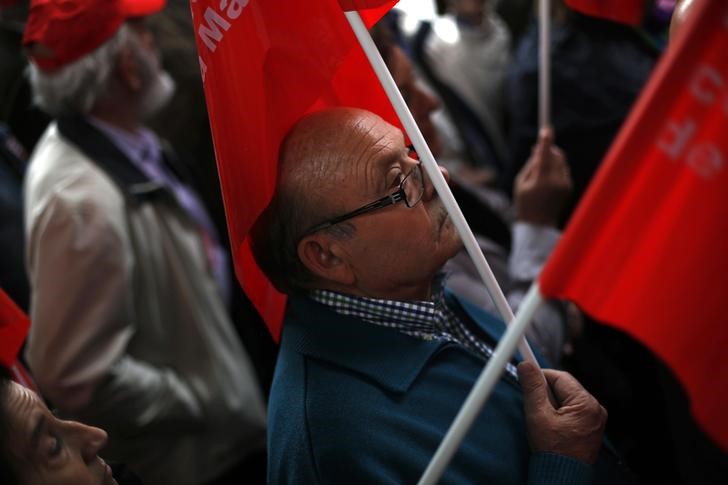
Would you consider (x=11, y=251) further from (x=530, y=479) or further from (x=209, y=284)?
(x=530, y=479)

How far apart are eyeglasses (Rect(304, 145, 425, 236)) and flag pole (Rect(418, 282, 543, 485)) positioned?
0.39 meters

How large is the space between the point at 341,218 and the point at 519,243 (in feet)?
2.72

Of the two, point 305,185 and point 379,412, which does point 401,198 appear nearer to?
point 305,185

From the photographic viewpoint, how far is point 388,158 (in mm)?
1204

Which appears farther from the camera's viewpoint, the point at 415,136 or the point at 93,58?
the point at 93,58

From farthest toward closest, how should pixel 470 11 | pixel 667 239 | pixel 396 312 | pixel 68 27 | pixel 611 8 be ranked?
pixel 470 11 → pixel 68 27 → pixel 611 8 → pixel 396 312 → pixel 667 239

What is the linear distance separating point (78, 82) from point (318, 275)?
1142 mm

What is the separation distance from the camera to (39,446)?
3.33 ft

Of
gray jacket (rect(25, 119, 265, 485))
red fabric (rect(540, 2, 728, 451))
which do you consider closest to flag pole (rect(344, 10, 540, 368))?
red fabric (rect(540, 2, 728, 451))

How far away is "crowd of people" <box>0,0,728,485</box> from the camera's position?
115cm

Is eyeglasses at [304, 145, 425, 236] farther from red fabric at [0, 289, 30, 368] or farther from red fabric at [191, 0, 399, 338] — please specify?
red fabric at [0, 289, 30, 368]

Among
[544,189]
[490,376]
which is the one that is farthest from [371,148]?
[544,189]

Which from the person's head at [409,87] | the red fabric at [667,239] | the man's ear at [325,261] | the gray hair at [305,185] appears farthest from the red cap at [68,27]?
the red fabric at [667,239]

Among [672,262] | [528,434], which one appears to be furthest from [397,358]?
[672,262]
